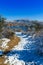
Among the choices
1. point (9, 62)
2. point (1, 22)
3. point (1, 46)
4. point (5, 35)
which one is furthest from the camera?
point (5, 35)

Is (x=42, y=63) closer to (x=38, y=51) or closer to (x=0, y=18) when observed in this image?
(x=38, y=51)

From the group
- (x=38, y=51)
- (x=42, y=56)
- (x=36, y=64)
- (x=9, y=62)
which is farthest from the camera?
(x=38, y=51)

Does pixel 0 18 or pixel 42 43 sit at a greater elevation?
pixel 0 18

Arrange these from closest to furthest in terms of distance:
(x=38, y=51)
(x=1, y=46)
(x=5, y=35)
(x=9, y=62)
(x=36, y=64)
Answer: (x=36, y=64) < (x=9, y=62) < (x=38, y=51) < (x=1, y=46) < (x=5, y=35)

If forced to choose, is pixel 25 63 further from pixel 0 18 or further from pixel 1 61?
pixel 0 18

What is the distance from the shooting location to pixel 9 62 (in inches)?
834

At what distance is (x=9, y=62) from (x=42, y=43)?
24.4 feet

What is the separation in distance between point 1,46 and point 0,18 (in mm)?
11242

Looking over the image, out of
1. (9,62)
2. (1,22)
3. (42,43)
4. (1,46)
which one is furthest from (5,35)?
(9,62)

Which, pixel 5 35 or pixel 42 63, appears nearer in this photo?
pixel 42 63

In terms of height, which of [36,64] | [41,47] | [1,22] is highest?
[1,22]

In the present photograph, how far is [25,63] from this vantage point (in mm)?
20500

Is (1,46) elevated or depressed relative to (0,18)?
depressed

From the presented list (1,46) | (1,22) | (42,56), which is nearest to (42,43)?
(42,56)
